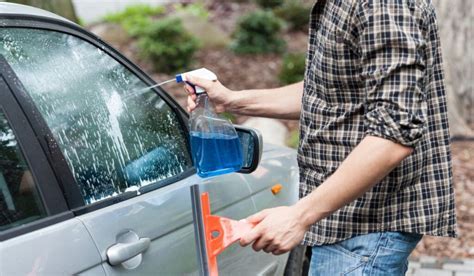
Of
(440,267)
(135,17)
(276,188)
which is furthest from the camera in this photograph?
(135,17)

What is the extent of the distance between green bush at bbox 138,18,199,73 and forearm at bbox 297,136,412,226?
8.99m

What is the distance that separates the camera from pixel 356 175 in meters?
2.28

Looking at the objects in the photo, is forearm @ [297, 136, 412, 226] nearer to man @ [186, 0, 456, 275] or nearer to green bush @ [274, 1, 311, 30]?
man @ [186, 0, 456, 275]

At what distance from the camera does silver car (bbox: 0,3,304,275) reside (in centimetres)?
237

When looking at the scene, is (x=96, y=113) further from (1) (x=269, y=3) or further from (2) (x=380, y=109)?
(1) (x=269, y=3)

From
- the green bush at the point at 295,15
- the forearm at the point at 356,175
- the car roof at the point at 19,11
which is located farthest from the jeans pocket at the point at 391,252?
the green bush at the point at 295,15

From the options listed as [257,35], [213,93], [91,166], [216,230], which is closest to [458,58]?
[257,35]

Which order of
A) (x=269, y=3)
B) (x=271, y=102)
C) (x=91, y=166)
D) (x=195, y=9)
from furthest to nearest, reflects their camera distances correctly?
A: (x=269, y=3), (x=195, y=9), (x=271, y=102), (x=91, y=166)

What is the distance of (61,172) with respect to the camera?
249cm

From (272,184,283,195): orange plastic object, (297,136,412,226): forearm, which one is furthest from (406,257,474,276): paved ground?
(297,136,412,226): forearm

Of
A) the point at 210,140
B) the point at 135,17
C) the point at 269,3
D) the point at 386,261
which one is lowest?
the point at 386,261

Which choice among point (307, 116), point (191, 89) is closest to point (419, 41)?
point (307, 116)

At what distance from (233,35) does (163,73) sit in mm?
1903

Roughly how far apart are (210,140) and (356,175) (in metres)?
0.63
